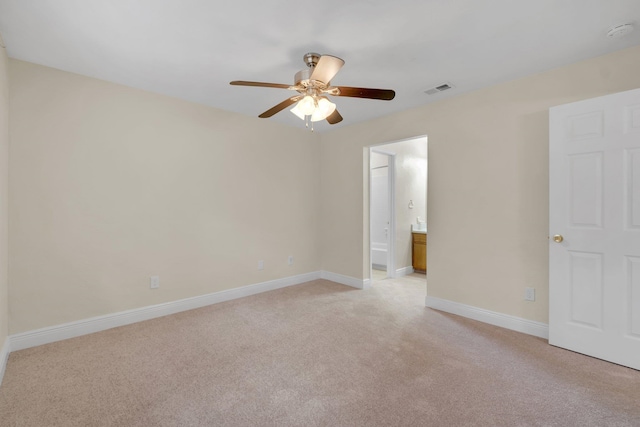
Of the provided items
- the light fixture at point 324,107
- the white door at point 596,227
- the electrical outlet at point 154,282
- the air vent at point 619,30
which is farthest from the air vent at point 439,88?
the electrical outlet at point 154,282

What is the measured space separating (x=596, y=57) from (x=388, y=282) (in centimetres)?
351

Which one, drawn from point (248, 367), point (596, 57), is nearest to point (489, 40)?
point (596, 57)

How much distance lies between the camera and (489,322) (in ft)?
9.91

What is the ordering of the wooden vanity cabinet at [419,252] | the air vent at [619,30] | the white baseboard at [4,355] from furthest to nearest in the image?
the wooden vanity cabinet at [419,252] → the white baseboard at [4,355] → the air vent at [619,30]

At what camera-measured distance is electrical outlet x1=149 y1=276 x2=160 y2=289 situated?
3.20 metres

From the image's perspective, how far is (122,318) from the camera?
2984 mm

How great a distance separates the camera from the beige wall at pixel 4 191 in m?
2.19

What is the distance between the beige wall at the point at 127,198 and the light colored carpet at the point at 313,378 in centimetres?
53

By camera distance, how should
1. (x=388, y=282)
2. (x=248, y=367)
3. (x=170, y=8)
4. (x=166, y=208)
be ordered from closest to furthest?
(x=170, y=8) < (x=248, y=367) < (x=166, y=208) < (x=388, y=282)

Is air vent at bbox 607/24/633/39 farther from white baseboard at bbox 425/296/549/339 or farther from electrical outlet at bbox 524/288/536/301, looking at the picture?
white baseboard at bbox 425/296/549/339

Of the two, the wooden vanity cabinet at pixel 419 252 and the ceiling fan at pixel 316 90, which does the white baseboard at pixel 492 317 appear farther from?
the ceiling fan at pixel 316 90

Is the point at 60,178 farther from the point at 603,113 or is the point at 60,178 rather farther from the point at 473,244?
the point at 603,113

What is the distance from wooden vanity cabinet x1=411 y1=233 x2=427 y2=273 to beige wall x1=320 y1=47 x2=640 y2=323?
1750 millimetres

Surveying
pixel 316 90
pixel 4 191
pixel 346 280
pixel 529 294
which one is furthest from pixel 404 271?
pixel 4 191
